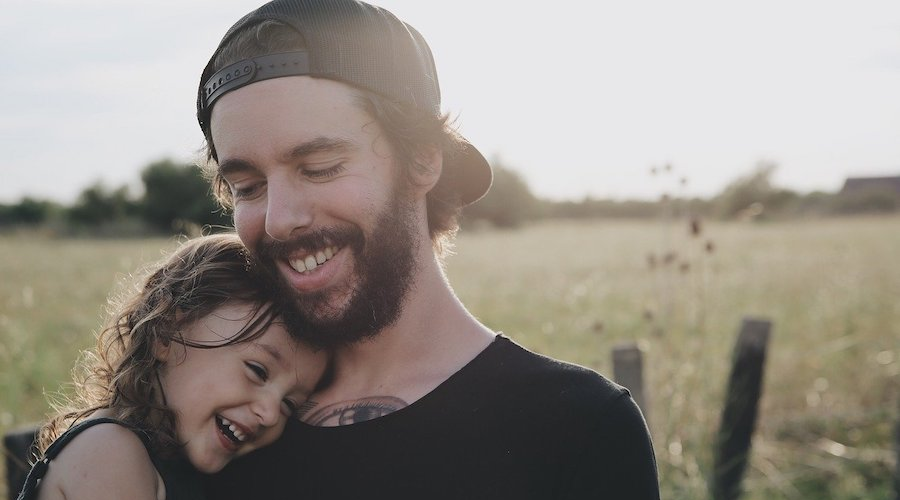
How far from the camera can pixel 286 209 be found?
173 centimetres

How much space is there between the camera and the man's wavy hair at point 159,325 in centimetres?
185

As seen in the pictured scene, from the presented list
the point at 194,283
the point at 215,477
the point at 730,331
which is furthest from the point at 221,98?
the point at 730,331

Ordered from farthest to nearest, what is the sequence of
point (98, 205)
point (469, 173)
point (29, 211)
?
point (29, 211) → point (98, 205) → point (469, 173)

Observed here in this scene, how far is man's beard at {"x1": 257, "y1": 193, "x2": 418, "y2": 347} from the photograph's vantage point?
1.77 m

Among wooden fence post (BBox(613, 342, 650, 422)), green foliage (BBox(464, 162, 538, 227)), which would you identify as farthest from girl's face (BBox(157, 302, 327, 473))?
green foliage (BBox(464, 162, 538, 227))

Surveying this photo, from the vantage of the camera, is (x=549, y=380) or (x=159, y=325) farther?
(x=159, y=325)

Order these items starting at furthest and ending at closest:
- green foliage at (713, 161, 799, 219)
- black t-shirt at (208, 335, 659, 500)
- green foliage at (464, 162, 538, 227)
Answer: green foliage at (464, 162, 538, 227) < green foliage at (713, 161, 799, 219) < black t-shirt at (208, 335, 659, 500)

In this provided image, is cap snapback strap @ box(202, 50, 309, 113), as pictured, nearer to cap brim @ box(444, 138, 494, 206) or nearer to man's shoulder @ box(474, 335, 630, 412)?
cap brim @ box(444, 138, 494, 206)

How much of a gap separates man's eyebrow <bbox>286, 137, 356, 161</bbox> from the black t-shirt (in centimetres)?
60

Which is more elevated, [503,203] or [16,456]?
[16,456]

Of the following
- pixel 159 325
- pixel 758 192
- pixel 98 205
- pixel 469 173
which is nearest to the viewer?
pixel 159 325

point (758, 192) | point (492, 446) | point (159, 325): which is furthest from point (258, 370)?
point (758, 192)

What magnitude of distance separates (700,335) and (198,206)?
33.1 metres

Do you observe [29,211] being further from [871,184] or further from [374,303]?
[871,184]
